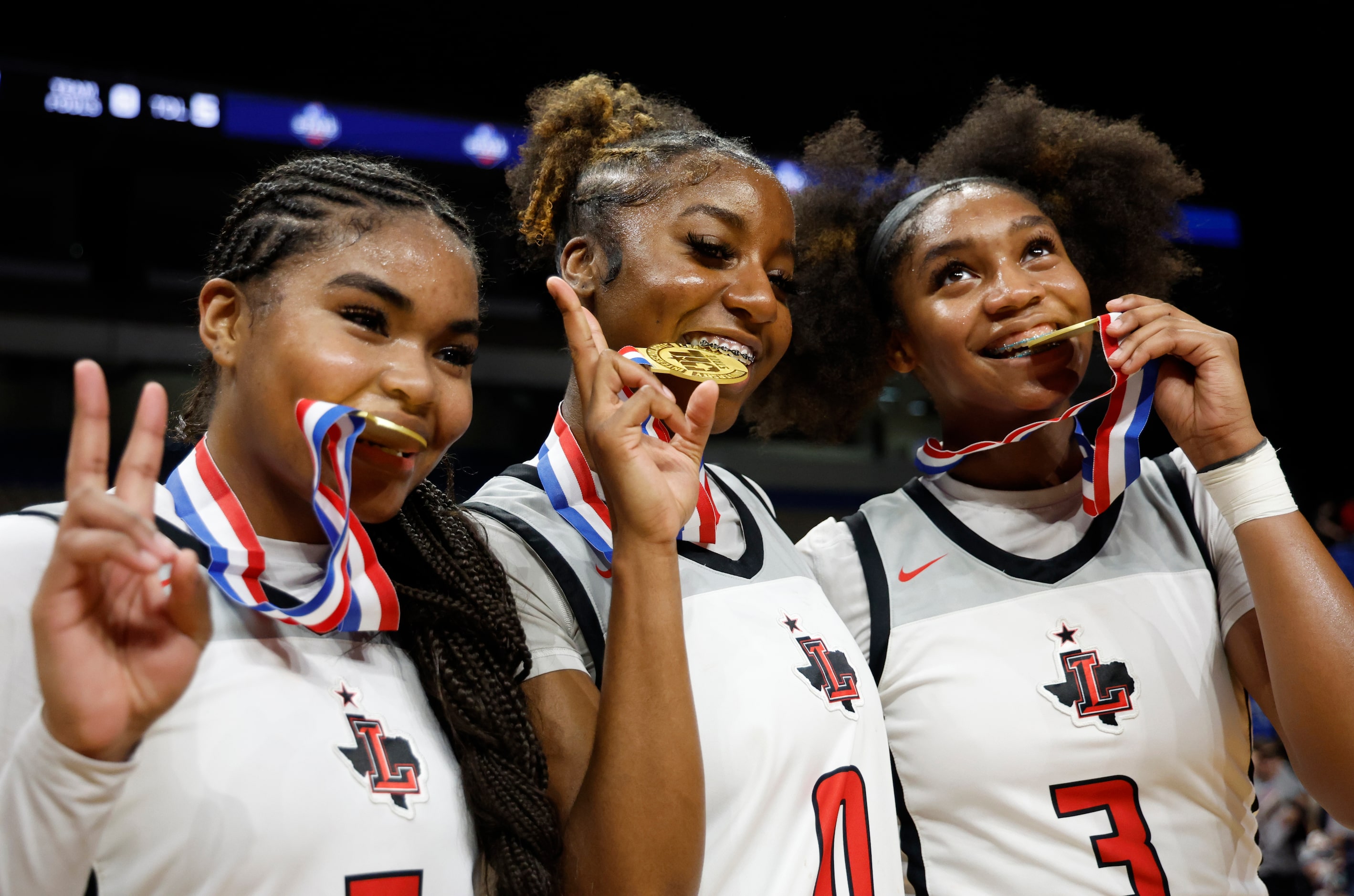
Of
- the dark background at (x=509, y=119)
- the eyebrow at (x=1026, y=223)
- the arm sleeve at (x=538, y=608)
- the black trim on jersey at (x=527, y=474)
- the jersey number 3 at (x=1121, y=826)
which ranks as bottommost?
the jersey number 3 at (x=1121, y=826)

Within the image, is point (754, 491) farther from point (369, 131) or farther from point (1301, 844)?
point (1301, 844)

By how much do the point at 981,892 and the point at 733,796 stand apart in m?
0.54

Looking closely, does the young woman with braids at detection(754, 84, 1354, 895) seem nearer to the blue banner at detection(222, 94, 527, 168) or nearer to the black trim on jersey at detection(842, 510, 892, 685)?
the black trim on jersey at detection(842, 510, 892, 685)

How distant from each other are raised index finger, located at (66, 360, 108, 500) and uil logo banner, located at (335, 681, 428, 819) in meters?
0.44

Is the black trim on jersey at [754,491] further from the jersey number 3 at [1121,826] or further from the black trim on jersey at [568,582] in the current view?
the jersey number 3 at [1121,826]

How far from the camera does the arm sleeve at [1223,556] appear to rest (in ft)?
6.24

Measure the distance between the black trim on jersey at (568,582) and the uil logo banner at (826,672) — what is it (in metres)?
0.29

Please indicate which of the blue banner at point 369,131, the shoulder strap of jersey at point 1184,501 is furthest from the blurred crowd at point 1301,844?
the blue banner at point 369,131

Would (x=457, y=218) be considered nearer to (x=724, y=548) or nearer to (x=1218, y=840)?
(x=724, y=548)

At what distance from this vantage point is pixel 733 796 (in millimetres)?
1529

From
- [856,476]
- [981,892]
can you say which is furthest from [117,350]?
[981,892]

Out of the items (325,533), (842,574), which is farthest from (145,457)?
(842,574)

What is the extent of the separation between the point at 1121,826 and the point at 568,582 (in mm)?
969

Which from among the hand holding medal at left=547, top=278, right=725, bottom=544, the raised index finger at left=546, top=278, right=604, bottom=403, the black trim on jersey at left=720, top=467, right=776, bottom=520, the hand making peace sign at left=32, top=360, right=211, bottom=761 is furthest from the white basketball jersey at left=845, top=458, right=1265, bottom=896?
the hand making peace sign at left=32, top=360, right=211, bottom=761
